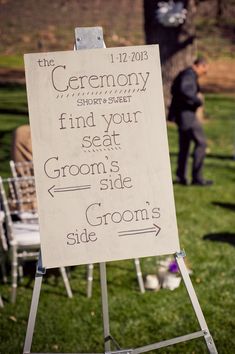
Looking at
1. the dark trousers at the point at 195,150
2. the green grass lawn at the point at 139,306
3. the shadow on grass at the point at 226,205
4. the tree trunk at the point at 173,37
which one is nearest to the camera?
the green grass lawn at the point at 139,306

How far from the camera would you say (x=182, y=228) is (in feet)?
20.8

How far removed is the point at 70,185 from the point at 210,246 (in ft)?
9.64

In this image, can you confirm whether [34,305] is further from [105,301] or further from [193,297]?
[193,297]

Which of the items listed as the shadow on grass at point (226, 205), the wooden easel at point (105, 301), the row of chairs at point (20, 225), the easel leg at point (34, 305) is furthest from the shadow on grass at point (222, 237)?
the easel leg at point (34, 305)

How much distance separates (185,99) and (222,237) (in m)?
2.20

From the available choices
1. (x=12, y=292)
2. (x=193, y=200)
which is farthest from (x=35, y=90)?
(x=193, y=200)

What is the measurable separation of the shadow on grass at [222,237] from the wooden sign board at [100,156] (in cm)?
277

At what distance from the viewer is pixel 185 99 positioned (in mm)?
7457

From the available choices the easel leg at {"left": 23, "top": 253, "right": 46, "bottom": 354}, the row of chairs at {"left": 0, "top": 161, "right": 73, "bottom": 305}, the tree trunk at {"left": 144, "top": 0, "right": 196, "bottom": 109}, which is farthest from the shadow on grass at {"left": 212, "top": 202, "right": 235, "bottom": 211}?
the tree trunk at {"left": 144, "top": 0, "right": 196, "bottom": 109}

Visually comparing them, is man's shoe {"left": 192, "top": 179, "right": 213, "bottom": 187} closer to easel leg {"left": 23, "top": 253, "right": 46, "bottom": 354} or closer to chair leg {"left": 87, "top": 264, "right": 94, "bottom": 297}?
chair leg {"left": 87, "top": 264, "right": 94, "bottom": 297}

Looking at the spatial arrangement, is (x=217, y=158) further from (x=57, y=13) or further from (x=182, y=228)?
(x=57, y=13)

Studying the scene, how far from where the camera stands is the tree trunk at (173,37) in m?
11.4

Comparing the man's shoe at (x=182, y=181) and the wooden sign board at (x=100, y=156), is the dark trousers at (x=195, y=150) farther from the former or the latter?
the wooden sign board at (x=100, y=156)

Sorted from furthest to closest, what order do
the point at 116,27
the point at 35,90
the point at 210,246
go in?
the point at 116,27, the point at 210,246, the point at 35,90
